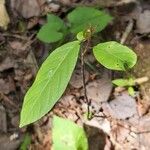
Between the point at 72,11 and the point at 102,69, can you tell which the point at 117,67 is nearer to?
the point at 102,69

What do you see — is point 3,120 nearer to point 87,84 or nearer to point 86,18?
point 87,84

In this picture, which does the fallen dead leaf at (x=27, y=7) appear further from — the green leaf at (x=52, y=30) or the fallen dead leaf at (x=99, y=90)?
the fallen dead leaf at (x=99, y=90)

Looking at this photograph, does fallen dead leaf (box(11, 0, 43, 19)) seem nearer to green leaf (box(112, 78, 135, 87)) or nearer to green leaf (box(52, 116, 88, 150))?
green leaf (box(112, 78, 135, 87))

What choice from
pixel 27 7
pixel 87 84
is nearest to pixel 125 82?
pixel 87 84

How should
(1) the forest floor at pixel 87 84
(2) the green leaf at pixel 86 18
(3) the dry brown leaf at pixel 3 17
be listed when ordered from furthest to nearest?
1. (3) the dry brown leaf at pixel 3 17
2. (2) the green leaf at pixel 86 18
3. (1) the forest floor at pixel 87 84

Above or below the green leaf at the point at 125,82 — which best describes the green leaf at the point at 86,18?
above

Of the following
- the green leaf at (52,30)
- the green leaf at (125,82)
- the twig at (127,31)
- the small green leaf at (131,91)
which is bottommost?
the small green leaf at (131,91)

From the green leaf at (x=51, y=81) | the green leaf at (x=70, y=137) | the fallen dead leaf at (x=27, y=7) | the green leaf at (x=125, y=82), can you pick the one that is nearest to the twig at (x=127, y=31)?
the green leaf at (x=125, y=82)
